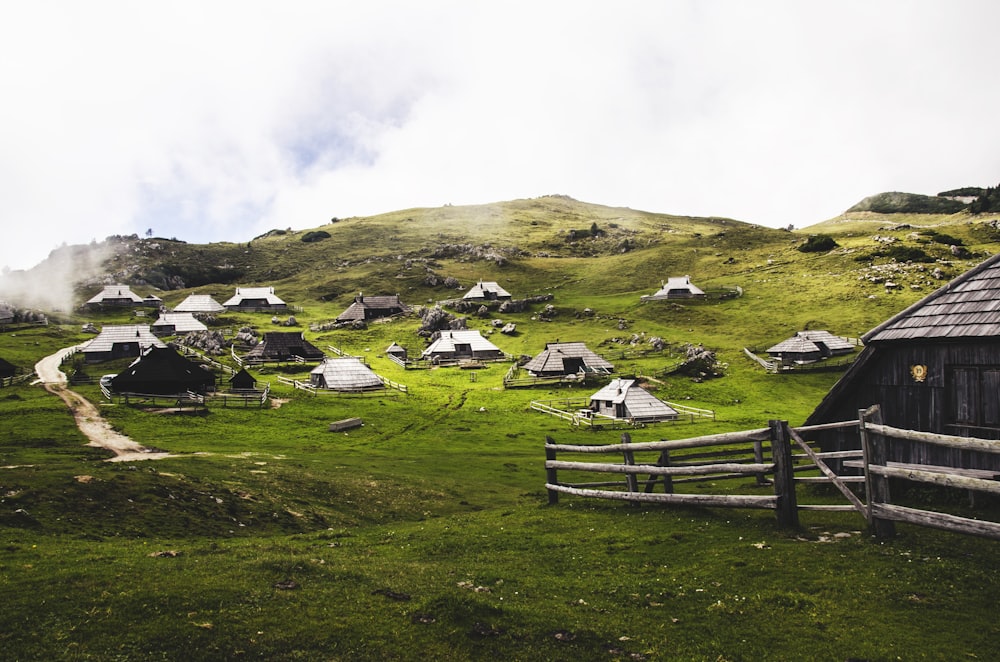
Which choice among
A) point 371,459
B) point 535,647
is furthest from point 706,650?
point 371,459

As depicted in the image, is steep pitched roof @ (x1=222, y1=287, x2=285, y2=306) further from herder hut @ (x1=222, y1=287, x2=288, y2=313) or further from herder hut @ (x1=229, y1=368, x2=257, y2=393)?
herder hut @ (x1=229, y1=368, x2=257, y2=393)

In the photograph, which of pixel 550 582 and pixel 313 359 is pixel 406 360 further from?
pixel 550 582

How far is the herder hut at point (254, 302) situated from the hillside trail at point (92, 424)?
218 ft

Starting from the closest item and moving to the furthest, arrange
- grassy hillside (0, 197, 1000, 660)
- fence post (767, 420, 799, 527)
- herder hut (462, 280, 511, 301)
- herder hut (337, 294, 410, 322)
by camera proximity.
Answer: grassy hillside (0, 197, 1000, 660)
fence post (767, 420, 799, 527)
herder hut (337, 294, 410, 322)
herder hut (462, 280, 511, 301)

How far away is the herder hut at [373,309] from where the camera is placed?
131 metres

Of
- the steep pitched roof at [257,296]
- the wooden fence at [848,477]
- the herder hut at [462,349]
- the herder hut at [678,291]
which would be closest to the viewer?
the wooden fence at [848,477]

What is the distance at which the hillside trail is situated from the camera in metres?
34.0

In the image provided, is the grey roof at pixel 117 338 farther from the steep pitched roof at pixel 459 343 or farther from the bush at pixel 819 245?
the bush at pixel 819 245

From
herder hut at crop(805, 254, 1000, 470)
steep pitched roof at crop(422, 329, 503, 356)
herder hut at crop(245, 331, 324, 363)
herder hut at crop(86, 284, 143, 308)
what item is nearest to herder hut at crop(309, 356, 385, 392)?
herder hut at crop(245, 331, 324, 363)

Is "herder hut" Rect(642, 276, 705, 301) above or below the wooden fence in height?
above

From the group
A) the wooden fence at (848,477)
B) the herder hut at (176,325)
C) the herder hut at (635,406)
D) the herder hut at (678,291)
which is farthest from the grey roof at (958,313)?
the herder hut at (176,325)

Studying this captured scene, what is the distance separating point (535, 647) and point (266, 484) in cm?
1898

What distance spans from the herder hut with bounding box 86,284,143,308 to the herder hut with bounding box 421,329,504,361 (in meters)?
87.2

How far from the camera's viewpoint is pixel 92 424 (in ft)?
146
